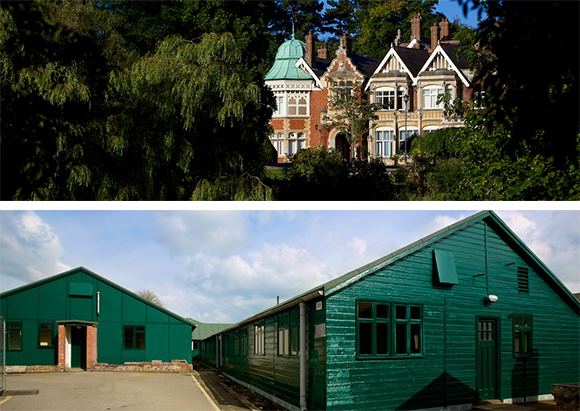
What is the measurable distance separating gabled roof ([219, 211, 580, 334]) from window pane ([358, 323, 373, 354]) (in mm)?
812

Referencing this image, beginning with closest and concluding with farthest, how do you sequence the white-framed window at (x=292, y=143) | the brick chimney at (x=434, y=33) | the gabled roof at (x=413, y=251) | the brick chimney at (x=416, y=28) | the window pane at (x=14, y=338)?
the gabled roof at (x=413, y=251)
the window pane at (x=14, y=338)
the brick chimney at (x=416, y=28)
the brick chimney at (x=434, y=33)
the white-framed window at (x=292, y=143)

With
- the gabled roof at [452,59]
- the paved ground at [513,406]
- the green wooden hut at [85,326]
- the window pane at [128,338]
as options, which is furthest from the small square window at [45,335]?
the gabled roof at [452,59]

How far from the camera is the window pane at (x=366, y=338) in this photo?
1122 centimetres

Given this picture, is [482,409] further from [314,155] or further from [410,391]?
Answer: [314,155]

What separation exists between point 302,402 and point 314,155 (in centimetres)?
1196

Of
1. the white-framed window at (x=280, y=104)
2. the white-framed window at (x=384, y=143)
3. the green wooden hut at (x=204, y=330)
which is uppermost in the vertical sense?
the white-framed window at (x=280, y=104)

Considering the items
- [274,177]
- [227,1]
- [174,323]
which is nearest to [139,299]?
[174,323]

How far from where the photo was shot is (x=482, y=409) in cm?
1248

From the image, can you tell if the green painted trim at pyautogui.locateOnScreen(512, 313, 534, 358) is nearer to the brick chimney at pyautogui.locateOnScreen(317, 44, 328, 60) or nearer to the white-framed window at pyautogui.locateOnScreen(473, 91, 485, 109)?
the white-framed window at pyautogui.locateOnScreen(473, 91, 485, 109)

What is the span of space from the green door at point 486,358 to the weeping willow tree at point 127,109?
7345 millimetres

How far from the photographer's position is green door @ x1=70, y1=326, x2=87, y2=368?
941 inches

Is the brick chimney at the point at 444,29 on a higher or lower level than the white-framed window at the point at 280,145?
higher

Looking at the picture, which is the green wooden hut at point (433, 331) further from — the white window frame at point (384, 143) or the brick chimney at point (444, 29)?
the white window frame at point (384, 143)

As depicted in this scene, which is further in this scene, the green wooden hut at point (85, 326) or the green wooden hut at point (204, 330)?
the green wooden hut at point (204, 330)
